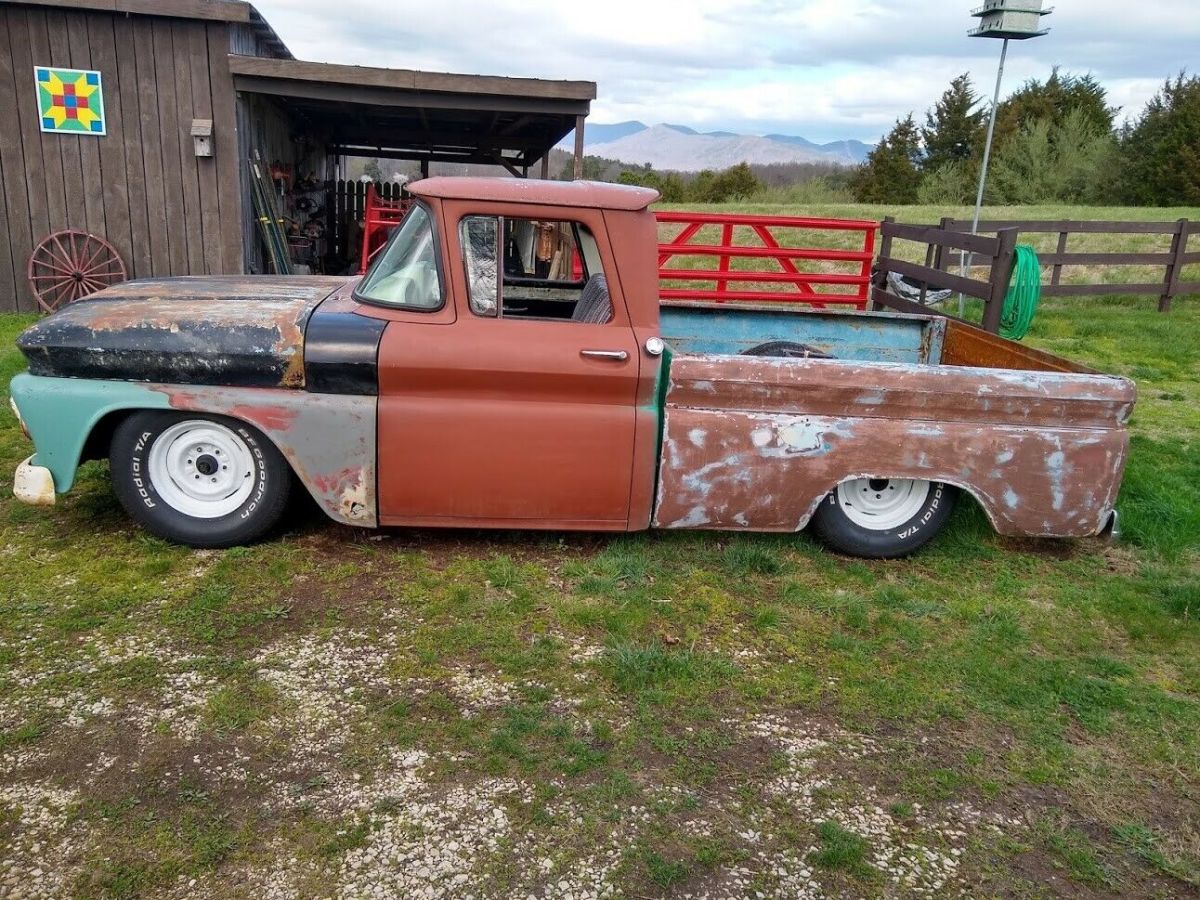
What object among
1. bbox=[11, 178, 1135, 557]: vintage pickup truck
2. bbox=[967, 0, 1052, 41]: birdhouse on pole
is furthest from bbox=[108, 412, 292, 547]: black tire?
bbox=[967, 0, 1052, 41]: birdhouse on pole

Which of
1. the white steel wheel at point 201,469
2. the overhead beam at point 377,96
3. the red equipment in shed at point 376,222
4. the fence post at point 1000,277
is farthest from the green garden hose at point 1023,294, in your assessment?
the red equipment in shed at point 376,222

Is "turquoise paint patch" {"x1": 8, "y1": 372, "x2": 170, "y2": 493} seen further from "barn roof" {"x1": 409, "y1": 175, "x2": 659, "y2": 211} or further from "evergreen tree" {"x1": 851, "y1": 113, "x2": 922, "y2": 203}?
"evergreen tree" {"x1": 851, "y1": 113, "x2": 922, "y2": 203}

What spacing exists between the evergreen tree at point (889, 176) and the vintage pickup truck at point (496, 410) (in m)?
48.7

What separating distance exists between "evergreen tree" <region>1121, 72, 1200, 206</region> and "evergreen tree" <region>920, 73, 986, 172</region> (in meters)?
13.9

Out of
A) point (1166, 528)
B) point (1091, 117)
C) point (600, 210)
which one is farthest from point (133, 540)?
point (1091, 117)

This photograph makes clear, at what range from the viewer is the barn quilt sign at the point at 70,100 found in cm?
987

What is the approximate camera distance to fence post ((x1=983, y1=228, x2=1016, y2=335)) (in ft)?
25.9

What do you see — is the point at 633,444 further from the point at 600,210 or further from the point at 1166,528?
the point at 1166,528

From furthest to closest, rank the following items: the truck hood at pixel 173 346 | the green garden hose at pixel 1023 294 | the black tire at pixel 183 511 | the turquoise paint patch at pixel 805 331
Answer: the green garden hose at pixel 1023 294
the turquoise paint patch at pixel 805 331
the black tire at pixel 183 511
the truck hood at pixel 173 346

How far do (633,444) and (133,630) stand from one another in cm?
223

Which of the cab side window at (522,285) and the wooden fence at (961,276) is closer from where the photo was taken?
the cab side window at (522,285)

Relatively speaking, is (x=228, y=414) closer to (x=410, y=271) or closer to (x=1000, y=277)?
(x=410, y=271)

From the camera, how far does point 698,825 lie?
2760 millimetres

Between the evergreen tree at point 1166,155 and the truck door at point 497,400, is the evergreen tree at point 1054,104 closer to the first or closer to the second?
the evergreen tree at point 1166,155
